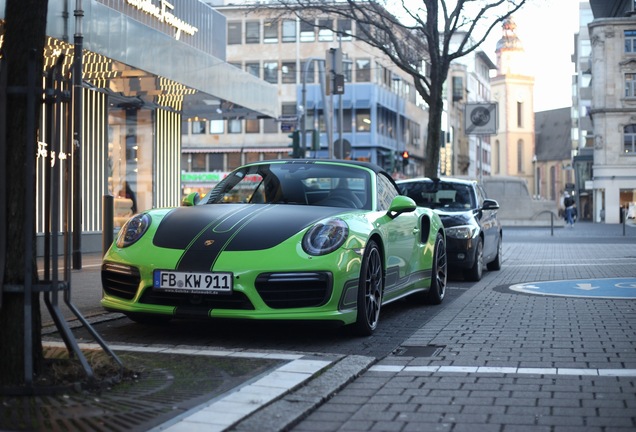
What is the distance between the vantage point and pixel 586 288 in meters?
12.6

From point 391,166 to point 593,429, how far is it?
39.9m

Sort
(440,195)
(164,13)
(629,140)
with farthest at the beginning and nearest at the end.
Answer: (629,140)
(164,13)
(440,195)

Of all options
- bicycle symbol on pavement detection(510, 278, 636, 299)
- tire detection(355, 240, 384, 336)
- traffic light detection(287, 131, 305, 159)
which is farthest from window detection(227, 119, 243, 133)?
tire detection(355, 240, 384, 336)

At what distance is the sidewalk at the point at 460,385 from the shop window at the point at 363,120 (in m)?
60.0

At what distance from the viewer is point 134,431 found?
14.0ft

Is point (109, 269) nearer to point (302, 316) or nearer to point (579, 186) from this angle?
point (302, 316)

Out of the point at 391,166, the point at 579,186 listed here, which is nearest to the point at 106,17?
the point at 391,166

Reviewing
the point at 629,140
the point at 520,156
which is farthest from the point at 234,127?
the point at 520,156

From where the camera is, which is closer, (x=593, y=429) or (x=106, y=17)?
(x=593, y=429)

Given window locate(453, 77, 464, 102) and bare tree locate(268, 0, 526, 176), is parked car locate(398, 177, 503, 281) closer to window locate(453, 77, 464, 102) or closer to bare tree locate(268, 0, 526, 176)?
bare tree locate(268, 0, 526, 176)

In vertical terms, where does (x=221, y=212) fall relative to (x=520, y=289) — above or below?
above

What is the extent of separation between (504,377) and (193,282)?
232 cm

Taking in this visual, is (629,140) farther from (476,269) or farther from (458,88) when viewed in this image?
(476,269)

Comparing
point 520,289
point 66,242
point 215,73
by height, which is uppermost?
point 215,73
